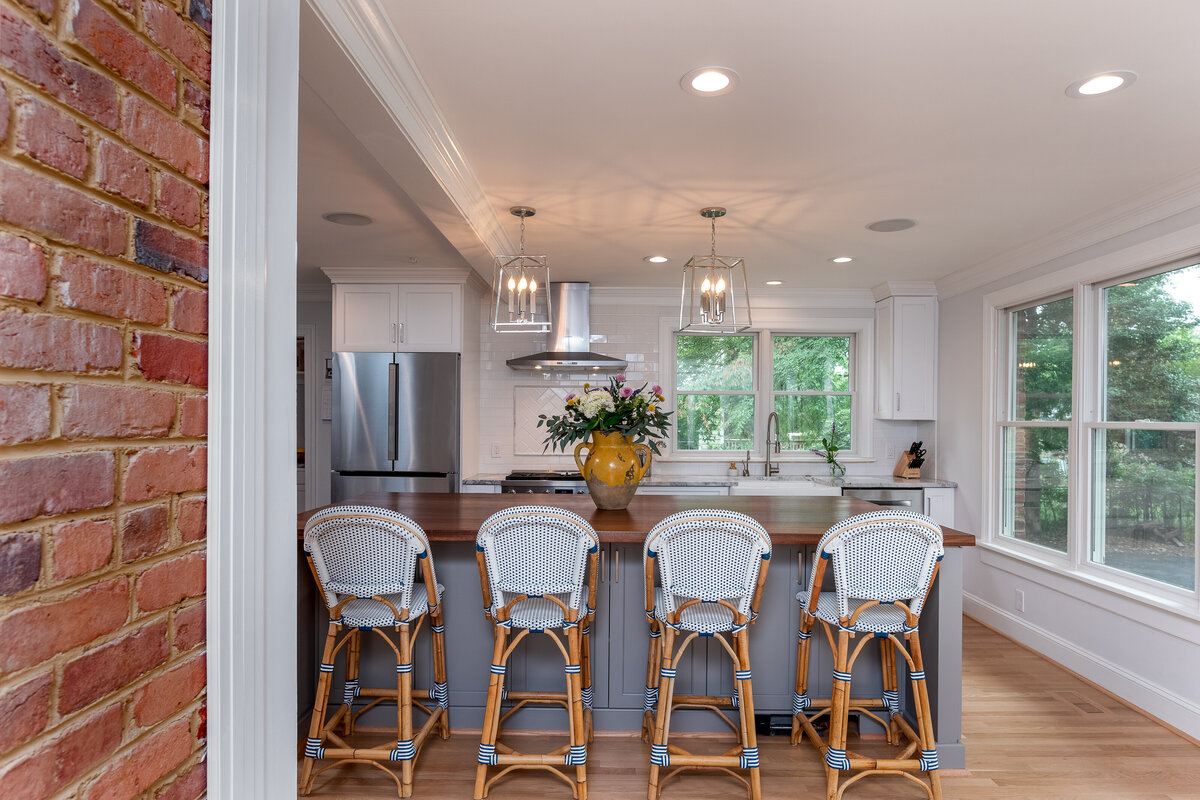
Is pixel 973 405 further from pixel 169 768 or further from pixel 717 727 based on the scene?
pixel 169 768

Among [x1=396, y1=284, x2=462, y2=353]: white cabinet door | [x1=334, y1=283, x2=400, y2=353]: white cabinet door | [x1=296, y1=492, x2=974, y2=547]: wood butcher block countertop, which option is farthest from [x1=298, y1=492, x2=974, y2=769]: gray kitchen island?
[x1=334, y1=283, x2=400, y2=353]: white cabinet door

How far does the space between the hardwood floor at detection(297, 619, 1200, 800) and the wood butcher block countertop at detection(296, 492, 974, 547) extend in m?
0.85

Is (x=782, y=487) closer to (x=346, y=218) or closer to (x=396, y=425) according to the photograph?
(x=396, y=425)

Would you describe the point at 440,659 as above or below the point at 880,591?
below

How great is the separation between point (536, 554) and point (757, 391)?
12.0 feet

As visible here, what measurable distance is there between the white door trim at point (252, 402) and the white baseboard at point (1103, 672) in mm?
3590

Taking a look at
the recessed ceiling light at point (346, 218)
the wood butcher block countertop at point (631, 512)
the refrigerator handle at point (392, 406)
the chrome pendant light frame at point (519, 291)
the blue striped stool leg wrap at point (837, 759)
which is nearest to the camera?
the blue striped stool leg wrap at point (837, 759)

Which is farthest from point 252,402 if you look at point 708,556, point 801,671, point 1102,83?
point 1102,83

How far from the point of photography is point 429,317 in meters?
4.81

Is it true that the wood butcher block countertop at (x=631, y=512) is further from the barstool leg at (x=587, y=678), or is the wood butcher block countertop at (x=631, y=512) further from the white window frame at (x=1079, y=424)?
the white window frame at (x=1079, y=424)

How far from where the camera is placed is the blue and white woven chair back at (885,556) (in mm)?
2271

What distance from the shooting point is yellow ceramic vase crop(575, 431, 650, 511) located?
9.65 ft

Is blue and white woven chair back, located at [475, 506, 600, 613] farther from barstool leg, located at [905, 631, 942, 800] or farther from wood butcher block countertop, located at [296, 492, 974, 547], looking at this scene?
barstool leg, located at [905, 631, 942, 800]

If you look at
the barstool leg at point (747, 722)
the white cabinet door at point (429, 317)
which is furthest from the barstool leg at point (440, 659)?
the white cabinet door at point (429, 317)
